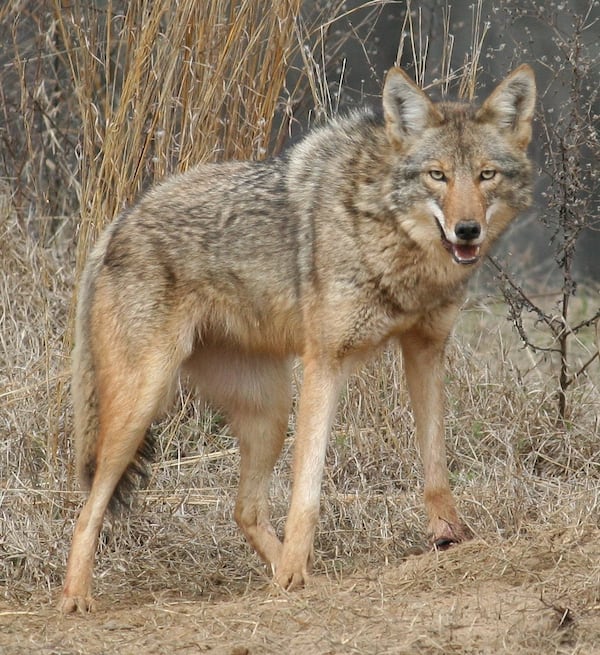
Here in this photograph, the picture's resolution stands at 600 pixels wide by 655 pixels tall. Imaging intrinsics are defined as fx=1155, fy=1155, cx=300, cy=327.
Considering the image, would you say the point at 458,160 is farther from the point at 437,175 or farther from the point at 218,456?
the point at 218,456

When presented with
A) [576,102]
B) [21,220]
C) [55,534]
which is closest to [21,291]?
[21,220]

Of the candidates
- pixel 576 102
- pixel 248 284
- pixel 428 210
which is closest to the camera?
pixel 428 210

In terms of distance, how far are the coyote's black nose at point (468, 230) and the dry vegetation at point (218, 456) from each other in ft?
4.30

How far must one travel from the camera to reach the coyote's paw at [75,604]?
4.98 metres

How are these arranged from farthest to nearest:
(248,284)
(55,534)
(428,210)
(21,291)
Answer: (21,291), (55,534), (248,284), (428,210)

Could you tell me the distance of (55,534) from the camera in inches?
226

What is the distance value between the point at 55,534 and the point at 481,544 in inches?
84.3

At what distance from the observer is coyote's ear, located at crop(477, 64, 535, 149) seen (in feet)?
16.5

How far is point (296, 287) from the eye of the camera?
5203 mm

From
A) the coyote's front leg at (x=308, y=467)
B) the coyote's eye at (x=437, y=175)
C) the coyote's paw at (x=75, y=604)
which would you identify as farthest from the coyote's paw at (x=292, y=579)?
the coyote's eye at (x=437, y=175)

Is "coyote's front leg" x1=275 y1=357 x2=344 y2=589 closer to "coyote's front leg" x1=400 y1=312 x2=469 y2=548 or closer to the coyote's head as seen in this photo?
"coyote's front leg" x1=400 y1=312 x2=469 y2=548

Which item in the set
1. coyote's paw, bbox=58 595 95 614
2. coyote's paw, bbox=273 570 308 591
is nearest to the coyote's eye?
coyote's paw, bbox=273 570 308 591

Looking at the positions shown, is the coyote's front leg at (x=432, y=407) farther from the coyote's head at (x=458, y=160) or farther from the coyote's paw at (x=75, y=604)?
the coyote's paw at (x=75, y=604)

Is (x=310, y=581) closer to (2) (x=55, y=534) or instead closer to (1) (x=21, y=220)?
(2) (x=55, y=534)
